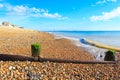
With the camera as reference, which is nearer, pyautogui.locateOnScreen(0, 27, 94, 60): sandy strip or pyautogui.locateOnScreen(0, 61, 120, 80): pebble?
pyautogui.locateOnScreen(0, 61, 120, 80): pebble

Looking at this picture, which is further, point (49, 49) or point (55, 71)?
point (49, 49)

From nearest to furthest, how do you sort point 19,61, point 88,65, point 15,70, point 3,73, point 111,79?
point 3,73
point 15,70
point 111,79
point 19,61
point 88,65

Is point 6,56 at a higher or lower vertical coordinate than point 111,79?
higher

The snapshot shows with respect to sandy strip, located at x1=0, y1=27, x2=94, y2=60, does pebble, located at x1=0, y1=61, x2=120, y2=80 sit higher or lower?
higher

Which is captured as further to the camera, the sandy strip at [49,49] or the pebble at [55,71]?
the sandy strip at [49,49]

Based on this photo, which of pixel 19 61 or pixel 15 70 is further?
pixel 19 61

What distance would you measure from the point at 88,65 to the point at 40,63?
2907mm

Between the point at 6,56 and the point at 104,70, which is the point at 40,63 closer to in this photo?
the point at 6,56

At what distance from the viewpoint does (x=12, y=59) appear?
12.1 metres

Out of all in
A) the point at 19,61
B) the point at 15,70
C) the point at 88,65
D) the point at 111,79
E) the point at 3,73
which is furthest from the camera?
the point at 88,65

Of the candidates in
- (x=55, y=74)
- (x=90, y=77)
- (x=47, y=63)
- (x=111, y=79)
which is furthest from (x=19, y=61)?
(x=111, y=79)

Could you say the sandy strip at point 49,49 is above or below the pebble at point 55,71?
below

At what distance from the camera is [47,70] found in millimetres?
10656

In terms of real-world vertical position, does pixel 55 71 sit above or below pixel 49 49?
above
